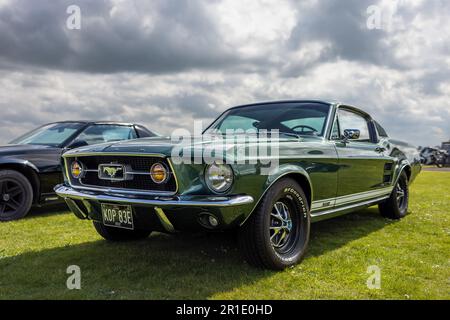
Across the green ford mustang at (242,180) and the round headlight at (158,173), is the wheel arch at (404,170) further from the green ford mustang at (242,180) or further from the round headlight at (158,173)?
the round headlight at (158,173)

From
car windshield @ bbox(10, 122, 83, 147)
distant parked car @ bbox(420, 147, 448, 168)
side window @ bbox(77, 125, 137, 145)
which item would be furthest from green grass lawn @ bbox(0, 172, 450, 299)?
distant parked car @ bbox(420, 147, 448, 168)

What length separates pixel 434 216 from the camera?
6.08m

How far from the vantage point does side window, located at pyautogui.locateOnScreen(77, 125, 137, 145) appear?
6.69 metres

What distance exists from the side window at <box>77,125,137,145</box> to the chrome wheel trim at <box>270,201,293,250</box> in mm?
4107

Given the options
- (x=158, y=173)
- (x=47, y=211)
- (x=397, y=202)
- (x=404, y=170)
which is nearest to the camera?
(x=158, y=173)

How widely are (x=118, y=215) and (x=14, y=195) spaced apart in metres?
3.25

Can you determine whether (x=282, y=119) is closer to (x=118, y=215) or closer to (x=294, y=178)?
(x=294, y=178)

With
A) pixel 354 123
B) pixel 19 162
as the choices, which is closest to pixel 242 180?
pixel 354 123

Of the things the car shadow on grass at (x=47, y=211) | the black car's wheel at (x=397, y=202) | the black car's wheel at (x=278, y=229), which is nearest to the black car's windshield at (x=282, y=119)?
the black car's wheel at (x=278, y=229)

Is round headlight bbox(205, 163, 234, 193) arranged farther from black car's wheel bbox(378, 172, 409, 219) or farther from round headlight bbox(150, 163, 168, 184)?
black car's wheel bbox(378, 172, 409, 219)

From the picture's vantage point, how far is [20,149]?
19.4 feet
